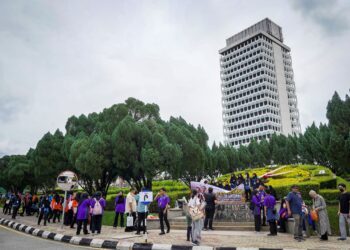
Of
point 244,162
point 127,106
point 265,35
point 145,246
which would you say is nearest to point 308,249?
point 145,246

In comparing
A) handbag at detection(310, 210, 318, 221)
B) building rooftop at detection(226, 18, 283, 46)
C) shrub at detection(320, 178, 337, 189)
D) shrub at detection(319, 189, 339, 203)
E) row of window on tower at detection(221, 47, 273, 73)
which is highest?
building rooftop at detection(226, 18, 283, 46)

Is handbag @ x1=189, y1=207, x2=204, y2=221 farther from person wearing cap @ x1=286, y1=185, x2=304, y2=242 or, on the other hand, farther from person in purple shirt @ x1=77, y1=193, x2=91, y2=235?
person in purple shirt @ x1=77, y1=193, x2=91, y2=235

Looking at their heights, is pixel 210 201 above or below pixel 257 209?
above

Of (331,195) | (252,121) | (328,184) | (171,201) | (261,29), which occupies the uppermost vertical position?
(261,29)

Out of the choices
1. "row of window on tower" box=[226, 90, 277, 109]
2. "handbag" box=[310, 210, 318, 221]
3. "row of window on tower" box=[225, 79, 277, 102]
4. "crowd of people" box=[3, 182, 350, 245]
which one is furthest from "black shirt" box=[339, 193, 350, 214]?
"row of window on tower" box=[225, 79, 277, 102]

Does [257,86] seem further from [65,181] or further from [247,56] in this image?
[65,181]

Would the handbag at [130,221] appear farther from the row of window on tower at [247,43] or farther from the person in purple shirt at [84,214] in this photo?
the row of window on tower at [247,43]

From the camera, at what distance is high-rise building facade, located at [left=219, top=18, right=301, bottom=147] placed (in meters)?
115

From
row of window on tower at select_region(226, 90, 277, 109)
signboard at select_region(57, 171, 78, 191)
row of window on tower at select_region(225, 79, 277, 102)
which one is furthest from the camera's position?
row of window on tower at select_region(225, 79, 277, 102)

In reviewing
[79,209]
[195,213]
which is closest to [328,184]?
[195,213]

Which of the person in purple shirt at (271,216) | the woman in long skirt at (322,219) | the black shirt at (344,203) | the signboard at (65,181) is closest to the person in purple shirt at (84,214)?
the signboard at (65,181)

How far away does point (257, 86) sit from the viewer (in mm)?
117938

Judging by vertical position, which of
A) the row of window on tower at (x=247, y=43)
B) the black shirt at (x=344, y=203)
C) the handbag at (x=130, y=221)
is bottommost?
the handbag at (x=130, y=221)

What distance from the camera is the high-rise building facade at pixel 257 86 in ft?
378
